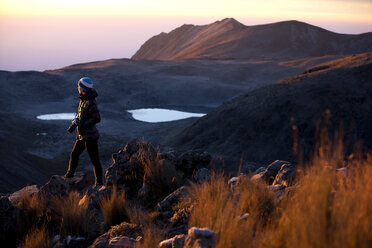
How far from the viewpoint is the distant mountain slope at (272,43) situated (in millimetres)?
78688

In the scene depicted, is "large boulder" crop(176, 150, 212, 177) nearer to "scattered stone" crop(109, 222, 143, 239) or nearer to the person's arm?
the person's arm

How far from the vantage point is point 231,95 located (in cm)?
4031

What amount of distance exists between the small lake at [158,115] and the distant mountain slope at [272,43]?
39.8 meters

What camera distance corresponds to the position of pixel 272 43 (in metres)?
83.4

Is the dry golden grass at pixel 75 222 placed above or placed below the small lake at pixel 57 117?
above

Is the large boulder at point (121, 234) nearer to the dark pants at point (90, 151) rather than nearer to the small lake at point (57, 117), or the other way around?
the dark pants at point (90, 151)

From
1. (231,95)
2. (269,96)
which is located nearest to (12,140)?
(269,96)

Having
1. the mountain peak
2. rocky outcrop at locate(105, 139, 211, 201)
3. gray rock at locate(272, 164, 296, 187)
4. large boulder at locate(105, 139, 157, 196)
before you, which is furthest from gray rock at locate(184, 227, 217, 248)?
the mountain peak

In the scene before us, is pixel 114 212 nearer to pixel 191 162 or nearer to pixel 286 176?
pixel 286 176

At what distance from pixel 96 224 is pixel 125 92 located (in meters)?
36.0

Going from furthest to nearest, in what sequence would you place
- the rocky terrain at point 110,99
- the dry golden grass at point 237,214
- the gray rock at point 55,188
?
the rocky terrain at point 110,99 → the gray rock at point 55,188 → the dry golden grass at point 237,214

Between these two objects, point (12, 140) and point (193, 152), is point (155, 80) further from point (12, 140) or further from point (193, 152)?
point (193, 152)

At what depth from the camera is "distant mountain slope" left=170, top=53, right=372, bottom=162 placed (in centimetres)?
1574

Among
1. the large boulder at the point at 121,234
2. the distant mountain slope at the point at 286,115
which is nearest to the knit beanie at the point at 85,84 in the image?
the large boulder at the point at 121,234
